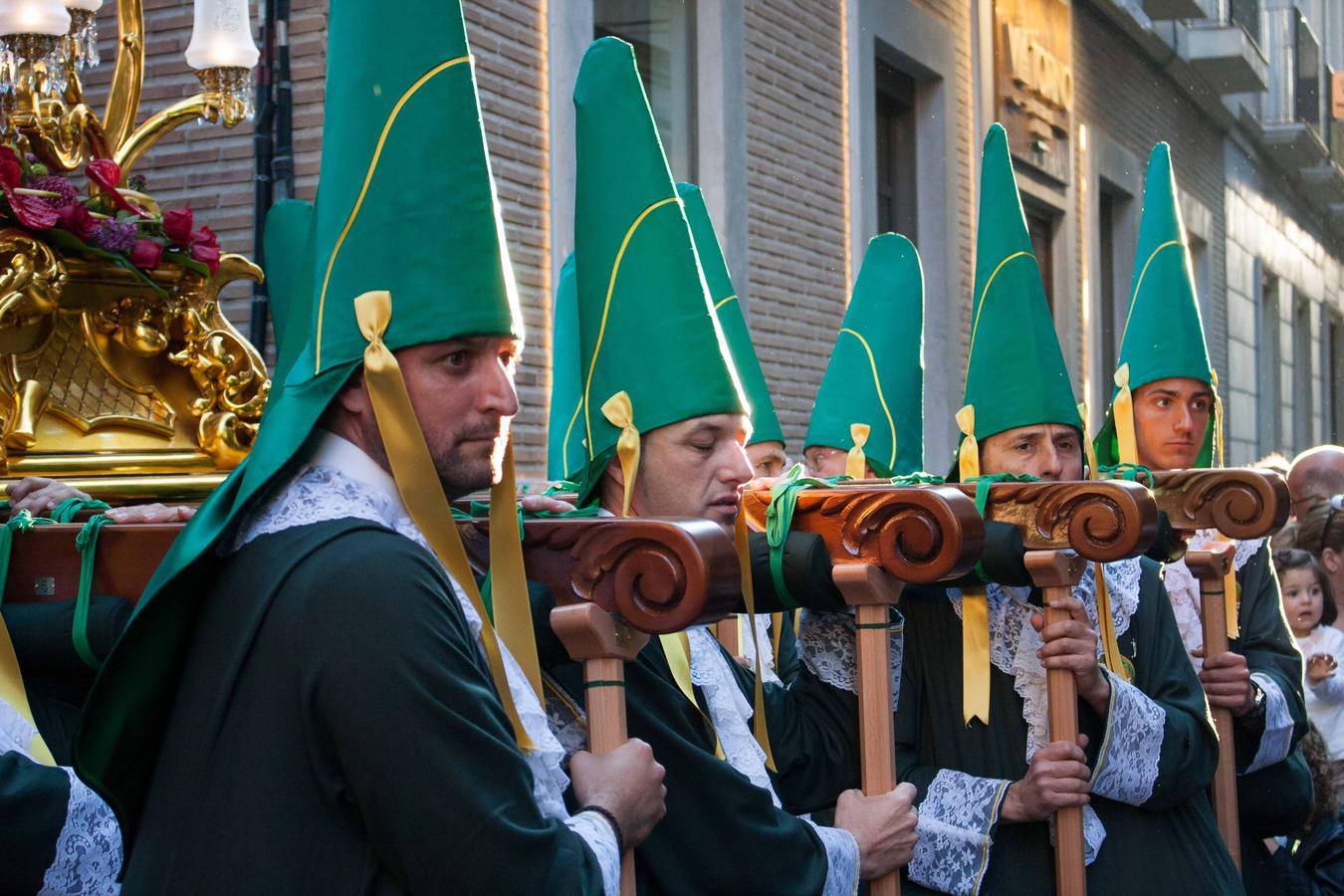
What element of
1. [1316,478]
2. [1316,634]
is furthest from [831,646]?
[1316,478]

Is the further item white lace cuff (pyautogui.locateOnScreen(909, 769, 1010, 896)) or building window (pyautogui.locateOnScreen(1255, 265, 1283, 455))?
building window (pyautogui.locateOnScreen(1255, 265, 1283, 455))

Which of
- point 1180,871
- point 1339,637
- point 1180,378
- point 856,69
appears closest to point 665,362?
point 1180,871

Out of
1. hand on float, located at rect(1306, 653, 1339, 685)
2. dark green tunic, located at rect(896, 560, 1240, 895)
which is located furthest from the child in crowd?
dark green tunic, located at rect(896, 560, 1240, 895)

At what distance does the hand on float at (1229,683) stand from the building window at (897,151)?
6.84m

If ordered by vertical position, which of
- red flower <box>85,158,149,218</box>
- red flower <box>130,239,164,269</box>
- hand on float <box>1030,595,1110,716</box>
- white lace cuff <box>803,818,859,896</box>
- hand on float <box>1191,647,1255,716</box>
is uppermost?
red flower <box>85,158,149,218</box>

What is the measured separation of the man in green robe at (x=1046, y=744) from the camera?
10.9 feet

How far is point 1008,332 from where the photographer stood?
4.18 m

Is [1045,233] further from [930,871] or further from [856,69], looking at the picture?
[930,871]

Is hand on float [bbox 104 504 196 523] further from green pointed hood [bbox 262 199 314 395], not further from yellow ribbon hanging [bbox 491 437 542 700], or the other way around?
green pointed hood [bbox 262 199 314 395]

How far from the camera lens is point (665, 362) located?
9.53ft

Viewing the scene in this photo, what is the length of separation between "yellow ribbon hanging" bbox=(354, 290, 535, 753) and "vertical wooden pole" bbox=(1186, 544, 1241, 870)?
2.59 metres

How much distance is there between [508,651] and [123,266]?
239cm

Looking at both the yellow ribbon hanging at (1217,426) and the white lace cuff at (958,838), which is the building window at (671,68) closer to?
the yellow ribbon hanging at (1217,426)

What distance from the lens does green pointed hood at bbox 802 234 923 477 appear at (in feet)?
17.2
